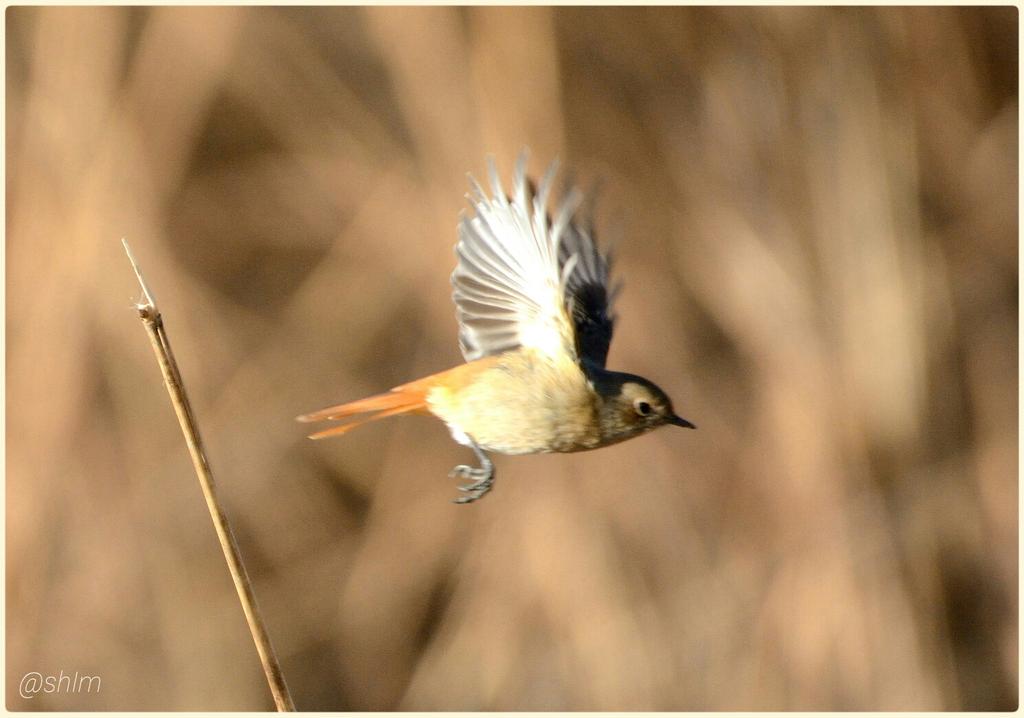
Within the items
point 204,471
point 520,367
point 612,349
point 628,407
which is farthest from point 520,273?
point 612,349

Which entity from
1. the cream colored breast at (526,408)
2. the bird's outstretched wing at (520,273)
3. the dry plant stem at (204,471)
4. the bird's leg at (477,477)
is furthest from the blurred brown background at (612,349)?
the dry plant stem at (204,471)

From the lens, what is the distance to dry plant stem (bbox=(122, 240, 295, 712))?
159 centimetres

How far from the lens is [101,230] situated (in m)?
5.05

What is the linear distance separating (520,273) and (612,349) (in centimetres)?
295

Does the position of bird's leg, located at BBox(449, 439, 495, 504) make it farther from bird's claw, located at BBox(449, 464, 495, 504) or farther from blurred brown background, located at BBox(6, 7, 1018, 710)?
blurred brown background, located at BBox(6, 7, 1018, 710)

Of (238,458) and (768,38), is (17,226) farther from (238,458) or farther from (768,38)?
(768,38)

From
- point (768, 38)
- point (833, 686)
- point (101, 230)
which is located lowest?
point (833, 686)

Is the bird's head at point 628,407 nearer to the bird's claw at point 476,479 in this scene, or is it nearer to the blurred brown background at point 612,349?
the bird's claw at point 476,479

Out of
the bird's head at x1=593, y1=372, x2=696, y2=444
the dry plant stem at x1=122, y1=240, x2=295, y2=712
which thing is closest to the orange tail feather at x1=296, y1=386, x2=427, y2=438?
the bird's head at x1=593, y1=372, x2=696, y2=444

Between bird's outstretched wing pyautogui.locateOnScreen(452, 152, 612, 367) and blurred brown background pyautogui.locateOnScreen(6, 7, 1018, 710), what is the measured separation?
250cm

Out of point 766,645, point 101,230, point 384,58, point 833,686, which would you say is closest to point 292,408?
point 101,230

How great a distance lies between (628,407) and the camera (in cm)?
250

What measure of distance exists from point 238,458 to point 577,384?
372cm

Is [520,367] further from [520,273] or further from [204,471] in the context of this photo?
[204,471]
